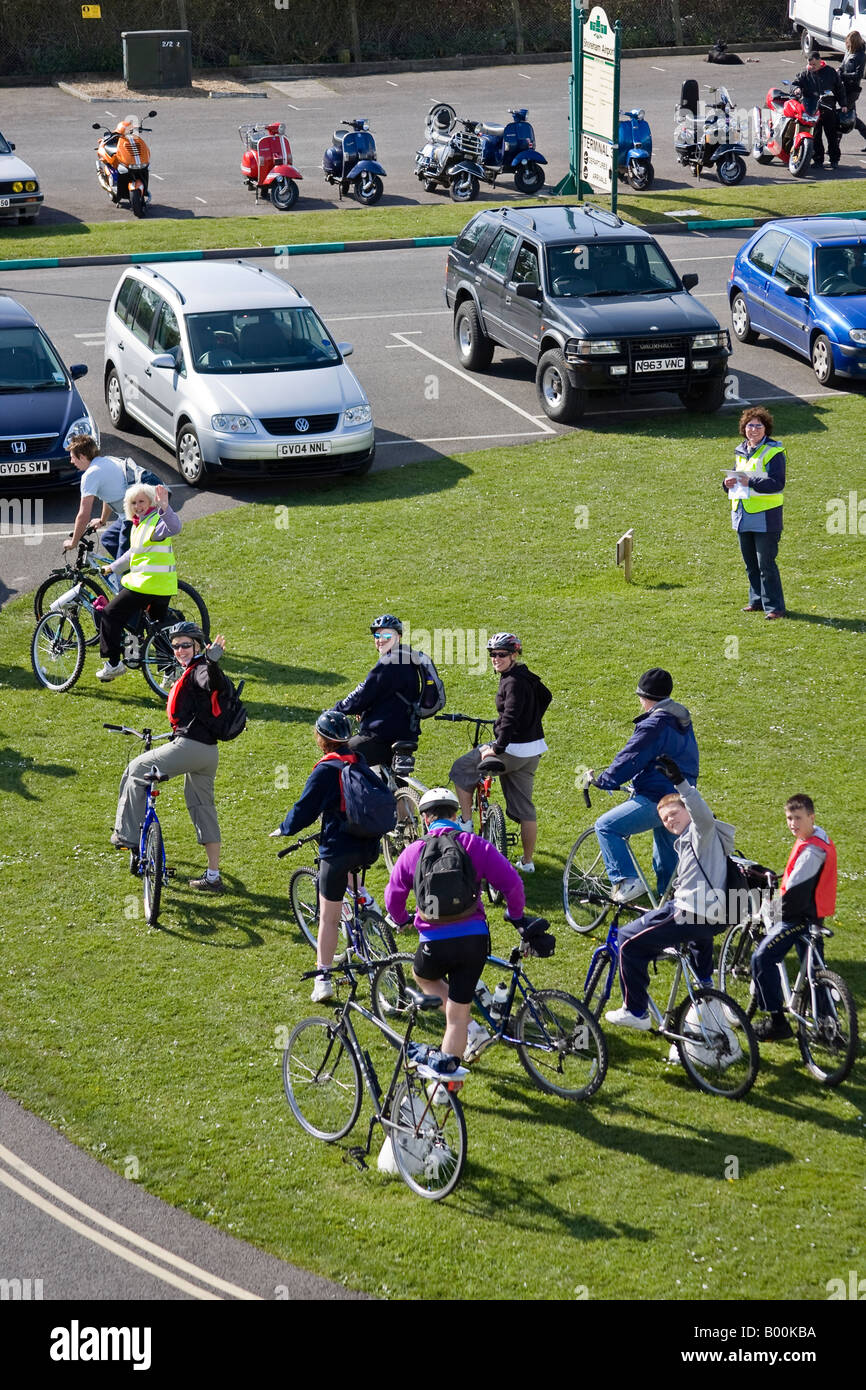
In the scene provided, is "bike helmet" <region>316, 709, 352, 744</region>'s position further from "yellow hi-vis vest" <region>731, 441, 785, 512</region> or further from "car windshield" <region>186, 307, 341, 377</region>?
"car windshield" <region>186, 307, 341, 377</region>

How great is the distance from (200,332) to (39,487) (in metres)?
2.72

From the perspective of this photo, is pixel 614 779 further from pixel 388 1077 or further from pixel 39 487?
pixel 39 487

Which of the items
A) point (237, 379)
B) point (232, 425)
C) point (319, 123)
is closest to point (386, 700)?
point (232, 425)

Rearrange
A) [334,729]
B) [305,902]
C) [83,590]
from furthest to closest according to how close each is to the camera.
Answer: [83,590], [305,902], [334,729]

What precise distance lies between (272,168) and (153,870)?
2522 cm

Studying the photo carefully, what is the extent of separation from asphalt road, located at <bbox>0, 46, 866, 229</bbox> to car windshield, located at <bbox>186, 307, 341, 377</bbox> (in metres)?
13.2

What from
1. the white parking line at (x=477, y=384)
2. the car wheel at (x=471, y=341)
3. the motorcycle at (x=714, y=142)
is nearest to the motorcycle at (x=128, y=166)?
the white parking line at (x=477, y=384)

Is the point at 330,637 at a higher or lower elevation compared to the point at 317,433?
lower

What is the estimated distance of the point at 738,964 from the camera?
31.1 ft

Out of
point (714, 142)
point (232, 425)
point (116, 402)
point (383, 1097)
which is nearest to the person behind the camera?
point (383, 1097)

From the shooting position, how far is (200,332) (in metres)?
18.6

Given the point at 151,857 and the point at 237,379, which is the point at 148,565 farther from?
the point at 237,379

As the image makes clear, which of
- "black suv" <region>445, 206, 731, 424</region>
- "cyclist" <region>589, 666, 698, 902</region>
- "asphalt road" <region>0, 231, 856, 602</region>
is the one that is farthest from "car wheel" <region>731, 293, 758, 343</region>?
"cyclist" <region>589, 666, 698, 902</region>
